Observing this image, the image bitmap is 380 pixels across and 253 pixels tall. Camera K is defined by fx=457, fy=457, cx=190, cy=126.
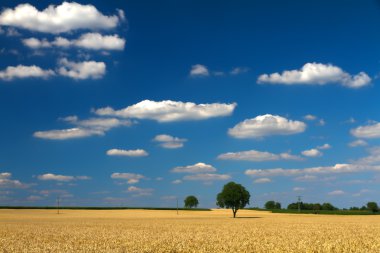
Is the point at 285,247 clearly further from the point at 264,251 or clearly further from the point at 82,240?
the point at 82,240

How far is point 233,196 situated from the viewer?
363 ft

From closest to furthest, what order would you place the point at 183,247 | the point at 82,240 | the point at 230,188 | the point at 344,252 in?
the point at 344,252 → the point at 183,247 → the point at 82,240 → the point at 230,188

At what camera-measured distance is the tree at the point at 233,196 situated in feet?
363

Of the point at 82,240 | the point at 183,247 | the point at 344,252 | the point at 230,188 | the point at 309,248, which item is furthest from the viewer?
the point at 230,188

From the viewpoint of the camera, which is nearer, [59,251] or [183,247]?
[59,251]

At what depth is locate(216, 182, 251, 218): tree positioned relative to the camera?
4358 inches

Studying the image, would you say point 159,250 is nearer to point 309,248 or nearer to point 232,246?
point 232,246

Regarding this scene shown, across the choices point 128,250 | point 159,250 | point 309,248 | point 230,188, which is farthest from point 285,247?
point 230,188

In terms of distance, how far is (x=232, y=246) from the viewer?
28016 millimetres

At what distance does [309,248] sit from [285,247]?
1400 mm

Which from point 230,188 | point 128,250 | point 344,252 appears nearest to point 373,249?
point 344,252

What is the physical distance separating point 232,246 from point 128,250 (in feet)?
20.7

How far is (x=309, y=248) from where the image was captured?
85.9 feet

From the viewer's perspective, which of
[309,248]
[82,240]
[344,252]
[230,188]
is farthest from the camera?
[230,188]
